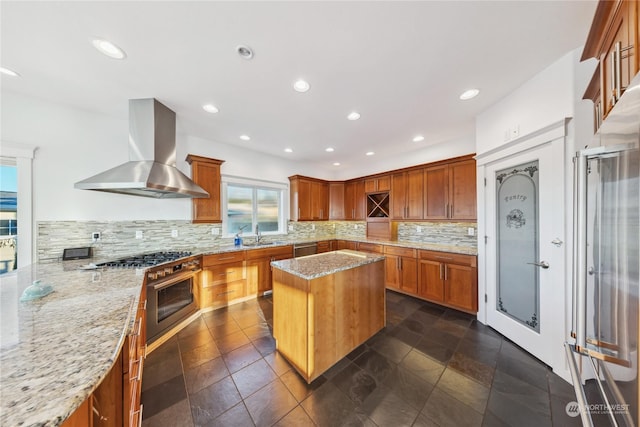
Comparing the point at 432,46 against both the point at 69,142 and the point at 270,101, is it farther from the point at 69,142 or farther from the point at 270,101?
the point at 69,142

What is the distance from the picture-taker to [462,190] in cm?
306

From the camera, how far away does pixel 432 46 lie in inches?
60.6

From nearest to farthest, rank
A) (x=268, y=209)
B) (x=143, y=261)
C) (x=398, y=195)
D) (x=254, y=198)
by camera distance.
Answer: (x=143, y=261) → (x=398, y=195) → (x=254, y=198) → (x=268, y=209)

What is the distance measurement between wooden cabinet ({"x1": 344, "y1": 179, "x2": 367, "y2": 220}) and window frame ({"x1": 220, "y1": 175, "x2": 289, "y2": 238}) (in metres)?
1.44

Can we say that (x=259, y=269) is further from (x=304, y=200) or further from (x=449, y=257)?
(x=449, y=257)

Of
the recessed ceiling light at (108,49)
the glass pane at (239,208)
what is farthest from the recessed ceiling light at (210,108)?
the glass pane at (239,208)

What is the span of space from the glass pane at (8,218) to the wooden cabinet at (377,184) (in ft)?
15.9

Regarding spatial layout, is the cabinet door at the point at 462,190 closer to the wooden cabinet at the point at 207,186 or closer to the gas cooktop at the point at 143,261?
the wooden cabinet at the point at 207,186

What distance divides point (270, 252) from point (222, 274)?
82 centimetres

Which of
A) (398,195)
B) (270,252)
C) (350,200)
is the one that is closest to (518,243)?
(398,195)

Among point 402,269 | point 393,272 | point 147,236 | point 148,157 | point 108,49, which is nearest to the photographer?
point 108,49

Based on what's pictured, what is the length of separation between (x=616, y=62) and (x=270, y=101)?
2437 millimetres

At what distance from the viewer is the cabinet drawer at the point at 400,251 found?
337 centimetres

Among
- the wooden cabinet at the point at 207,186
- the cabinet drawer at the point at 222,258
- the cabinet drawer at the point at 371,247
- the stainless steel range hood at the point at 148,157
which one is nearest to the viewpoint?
the stainless steel range hood at the point at 148,157
